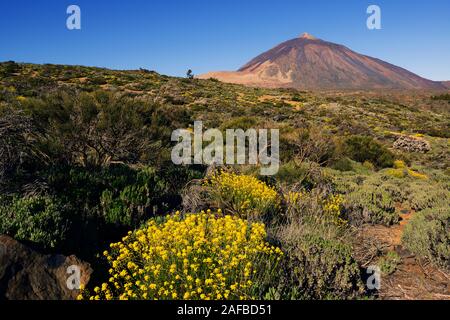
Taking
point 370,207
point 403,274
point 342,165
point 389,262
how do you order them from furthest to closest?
point 342,165, point 370,207, point 389,262, point 403,274

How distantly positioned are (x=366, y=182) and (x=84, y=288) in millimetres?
9169

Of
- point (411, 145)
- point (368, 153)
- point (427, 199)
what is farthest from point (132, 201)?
point (411, 145)

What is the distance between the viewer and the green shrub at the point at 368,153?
1545cm

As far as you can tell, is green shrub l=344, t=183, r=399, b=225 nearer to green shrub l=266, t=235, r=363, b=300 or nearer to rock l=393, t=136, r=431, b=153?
green shrub l=266, t=235, r=363, b=300

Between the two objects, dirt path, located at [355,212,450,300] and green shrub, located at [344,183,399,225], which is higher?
green shrub, located at [344,183,399,225]

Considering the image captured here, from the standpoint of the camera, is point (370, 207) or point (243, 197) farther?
point (370, 207)

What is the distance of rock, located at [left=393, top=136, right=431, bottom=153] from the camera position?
20.5 m

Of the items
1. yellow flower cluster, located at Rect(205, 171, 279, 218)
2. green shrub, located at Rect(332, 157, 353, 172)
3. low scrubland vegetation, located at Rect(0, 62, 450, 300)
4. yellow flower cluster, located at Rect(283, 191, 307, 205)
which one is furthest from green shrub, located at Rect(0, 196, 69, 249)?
green shrub, located at Rect(332, 157, 353, 172)

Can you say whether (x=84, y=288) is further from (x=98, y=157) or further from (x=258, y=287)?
(x=98, y=157)

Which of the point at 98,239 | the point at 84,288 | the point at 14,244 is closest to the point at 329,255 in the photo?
the point at 84,288

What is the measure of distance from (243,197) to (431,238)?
10.4 ft

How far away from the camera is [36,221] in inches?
169

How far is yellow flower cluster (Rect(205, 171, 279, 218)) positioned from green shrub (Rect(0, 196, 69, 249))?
2.86 m

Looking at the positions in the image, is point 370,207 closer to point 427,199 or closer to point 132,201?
point 427,199
